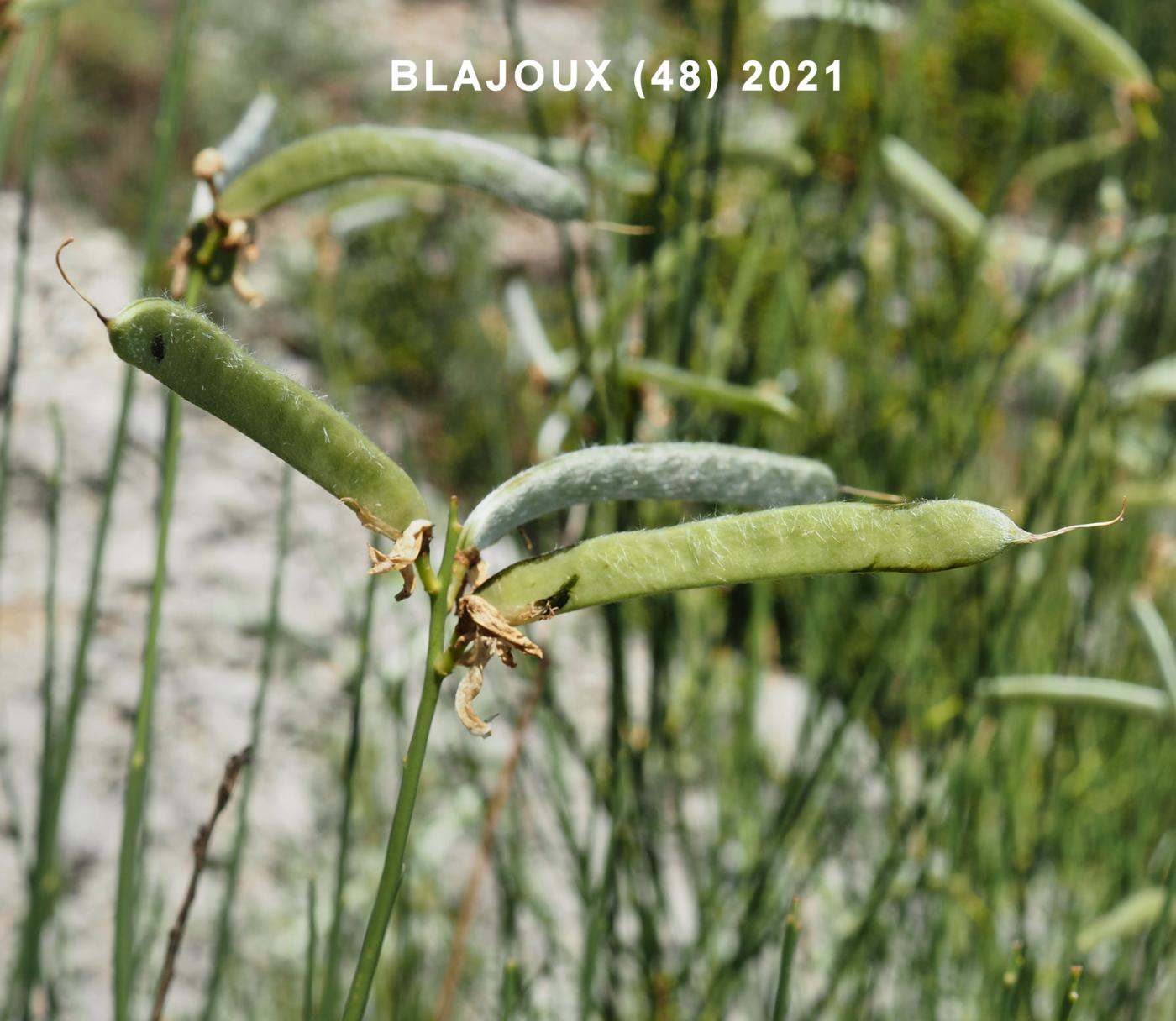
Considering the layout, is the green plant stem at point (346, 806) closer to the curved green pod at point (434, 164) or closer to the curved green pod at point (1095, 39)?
the curved green pod at point (434, 164)

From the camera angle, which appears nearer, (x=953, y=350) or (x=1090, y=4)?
(x=953, y=350)

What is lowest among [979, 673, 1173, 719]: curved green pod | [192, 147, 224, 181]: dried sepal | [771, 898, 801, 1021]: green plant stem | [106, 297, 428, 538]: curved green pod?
[771, 898, 801, 1021]: green plant stem

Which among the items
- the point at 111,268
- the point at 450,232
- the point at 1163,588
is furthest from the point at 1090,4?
the point at 111,268

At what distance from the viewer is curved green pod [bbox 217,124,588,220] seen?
0.60ft

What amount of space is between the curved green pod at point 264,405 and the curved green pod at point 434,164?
61 millimetres

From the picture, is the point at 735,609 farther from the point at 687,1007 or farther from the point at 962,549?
the point at 962,549

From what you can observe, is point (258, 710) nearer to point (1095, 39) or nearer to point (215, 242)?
point (215, 242)

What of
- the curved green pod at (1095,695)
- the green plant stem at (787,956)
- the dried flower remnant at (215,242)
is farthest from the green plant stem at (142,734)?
the curved green pod at (1095,695)

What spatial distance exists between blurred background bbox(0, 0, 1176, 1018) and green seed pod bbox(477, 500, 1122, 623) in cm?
5

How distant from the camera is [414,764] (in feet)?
0.43

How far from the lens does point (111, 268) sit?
840 mm

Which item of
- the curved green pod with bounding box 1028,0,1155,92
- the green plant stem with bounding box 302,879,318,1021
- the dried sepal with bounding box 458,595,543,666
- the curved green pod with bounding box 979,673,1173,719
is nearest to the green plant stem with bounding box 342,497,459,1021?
the dried sepal with bounding box 458,595,543,666

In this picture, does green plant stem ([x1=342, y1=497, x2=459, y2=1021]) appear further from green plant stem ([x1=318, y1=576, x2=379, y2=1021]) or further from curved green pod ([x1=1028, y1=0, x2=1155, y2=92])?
curved green pod ([x1=1028, y1=0, x2=1155, y2=92])

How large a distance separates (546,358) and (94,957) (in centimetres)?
57
